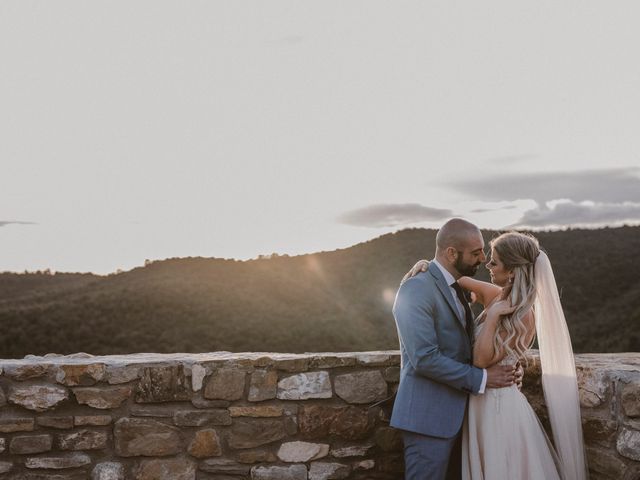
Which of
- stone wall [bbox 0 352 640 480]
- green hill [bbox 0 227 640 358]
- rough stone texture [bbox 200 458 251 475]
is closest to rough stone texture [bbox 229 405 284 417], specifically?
stone wall [bbox 0 352 640 480]

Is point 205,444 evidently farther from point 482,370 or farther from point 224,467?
point 482,370

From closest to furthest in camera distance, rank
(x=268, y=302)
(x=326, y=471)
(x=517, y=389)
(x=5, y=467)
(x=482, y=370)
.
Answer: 1. (x=482, y=370)
2. (x=517, y=389)
3. (x=5, y=467)
4. (x=326, y=471)
5. (x=268, y=302)

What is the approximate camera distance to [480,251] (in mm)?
3191

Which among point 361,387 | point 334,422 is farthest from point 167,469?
point 361,387

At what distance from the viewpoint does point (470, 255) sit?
10.3ft

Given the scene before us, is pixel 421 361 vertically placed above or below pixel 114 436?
above

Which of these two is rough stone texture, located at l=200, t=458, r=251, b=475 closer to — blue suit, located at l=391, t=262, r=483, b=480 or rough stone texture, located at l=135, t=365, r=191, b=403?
rough stone texture, located at l=135, t=365, r=191, b=403

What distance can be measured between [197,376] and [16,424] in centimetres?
103

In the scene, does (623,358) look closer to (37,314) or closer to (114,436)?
(114,436)

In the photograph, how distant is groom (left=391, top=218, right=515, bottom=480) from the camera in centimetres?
302

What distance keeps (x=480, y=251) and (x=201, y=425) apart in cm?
186

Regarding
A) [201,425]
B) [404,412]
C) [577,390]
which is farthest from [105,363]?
[577,390]

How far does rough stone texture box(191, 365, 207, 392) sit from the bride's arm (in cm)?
157

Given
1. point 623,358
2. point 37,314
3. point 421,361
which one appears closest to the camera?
point 421,361
